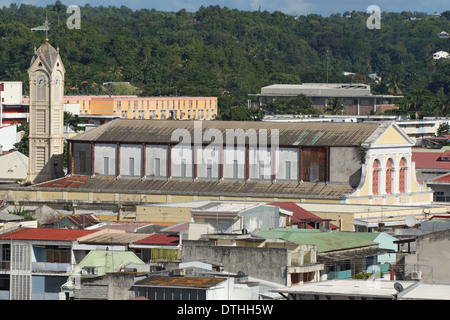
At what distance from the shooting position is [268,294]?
4219cm

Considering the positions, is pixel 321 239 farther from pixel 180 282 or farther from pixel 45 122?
pixel 45 122

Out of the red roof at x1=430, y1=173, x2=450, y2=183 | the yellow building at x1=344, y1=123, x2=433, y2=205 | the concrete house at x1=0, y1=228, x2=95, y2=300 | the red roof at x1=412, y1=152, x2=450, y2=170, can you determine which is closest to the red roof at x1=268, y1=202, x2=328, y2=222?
the yellow building at x1=344, y1=123, x2=433, y2=205

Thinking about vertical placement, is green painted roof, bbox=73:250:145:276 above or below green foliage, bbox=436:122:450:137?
below

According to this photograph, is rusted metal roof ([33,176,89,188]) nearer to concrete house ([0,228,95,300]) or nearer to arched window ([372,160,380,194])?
arched window ([372,160,380,194])

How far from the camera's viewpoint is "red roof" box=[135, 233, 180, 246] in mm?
55156

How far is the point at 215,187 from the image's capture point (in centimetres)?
8394

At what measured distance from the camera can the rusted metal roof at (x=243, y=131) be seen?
274 feet

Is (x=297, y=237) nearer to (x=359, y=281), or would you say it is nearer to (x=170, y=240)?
(x=170, y=240)

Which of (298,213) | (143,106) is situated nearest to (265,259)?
(298,213)

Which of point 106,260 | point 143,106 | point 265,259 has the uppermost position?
point 143,106

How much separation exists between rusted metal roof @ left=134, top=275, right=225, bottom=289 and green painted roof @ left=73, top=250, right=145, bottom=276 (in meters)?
7.09

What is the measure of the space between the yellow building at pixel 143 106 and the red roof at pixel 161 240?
108 m

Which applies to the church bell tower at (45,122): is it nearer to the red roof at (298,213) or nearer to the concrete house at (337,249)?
the red roof at (298,213)

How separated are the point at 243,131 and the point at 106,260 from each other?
35537mm
